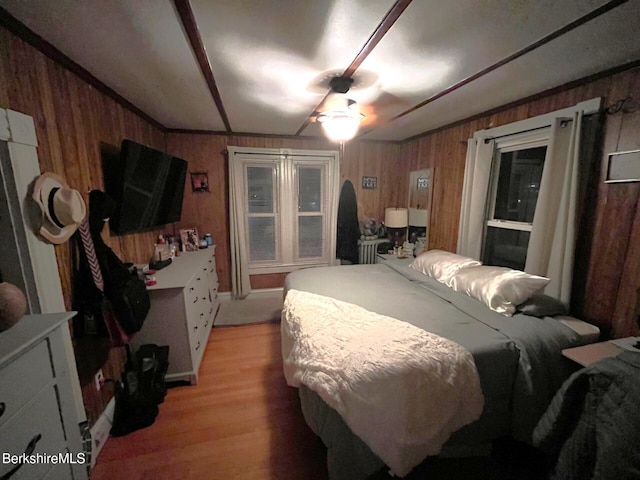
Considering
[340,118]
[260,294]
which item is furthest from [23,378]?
[260,294]

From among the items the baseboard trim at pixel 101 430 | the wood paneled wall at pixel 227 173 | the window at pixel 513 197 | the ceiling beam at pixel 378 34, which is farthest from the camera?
the wood paneled wall at pixel 227 173

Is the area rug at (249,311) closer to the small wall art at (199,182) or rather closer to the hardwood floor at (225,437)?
the hardwood floor at (225,437)

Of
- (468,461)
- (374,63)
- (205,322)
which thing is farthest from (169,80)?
(468,461)

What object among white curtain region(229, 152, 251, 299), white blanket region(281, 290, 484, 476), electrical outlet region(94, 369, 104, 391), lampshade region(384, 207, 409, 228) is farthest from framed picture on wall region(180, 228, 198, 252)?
lampshade region(384, 207, 409, 228)

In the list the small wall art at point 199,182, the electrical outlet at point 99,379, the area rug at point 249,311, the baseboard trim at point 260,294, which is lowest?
the area rug at point 249,311

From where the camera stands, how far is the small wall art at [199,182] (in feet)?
11.1

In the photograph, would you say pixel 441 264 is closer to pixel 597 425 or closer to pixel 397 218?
pixel 397 218

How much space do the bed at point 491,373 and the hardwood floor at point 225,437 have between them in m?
0.34

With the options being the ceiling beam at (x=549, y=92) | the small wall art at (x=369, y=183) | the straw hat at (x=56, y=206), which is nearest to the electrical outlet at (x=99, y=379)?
the straw hat at (x=56, y=206)

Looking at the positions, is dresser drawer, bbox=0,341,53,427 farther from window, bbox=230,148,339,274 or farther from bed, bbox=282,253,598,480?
window, bbox=230,148,339,274

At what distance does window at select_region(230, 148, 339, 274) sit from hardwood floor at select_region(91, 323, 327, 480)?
1.85 m

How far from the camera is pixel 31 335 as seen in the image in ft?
2.81

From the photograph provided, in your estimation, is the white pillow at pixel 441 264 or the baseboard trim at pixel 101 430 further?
the white pillow at pixel 441 264

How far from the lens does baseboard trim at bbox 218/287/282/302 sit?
12.2 ft
